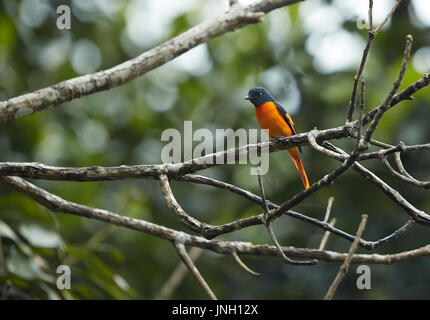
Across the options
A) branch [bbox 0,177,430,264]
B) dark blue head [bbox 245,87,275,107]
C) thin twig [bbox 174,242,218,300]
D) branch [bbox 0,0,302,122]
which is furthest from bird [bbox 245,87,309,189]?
thin twig [bbox 174,242,218,300]

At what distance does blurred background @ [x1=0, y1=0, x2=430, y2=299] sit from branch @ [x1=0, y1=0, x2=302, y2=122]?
1.31 meters

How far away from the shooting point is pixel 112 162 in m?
5.53

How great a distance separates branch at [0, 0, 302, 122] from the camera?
2.81m

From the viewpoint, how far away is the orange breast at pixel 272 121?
15.5 feet

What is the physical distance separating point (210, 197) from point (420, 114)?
2169 mm

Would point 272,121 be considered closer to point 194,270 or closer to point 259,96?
point 259,96

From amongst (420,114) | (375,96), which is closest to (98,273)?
(375,96)

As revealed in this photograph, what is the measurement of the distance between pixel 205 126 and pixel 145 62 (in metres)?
2.68

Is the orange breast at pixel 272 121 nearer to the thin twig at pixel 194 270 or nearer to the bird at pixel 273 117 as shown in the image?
the bird at pixel 273 117

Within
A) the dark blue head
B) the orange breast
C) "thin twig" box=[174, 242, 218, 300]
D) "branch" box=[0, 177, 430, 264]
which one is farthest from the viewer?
the dark blue head

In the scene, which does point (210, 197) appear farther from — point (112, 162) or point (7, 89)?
point (7, 89)

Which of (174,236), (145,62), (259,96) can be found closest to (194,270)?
(174,236)

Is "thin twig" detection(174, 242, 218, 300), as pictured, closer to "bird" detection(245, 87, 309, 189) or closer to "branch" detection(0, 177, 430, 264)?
"branch" detection(0, 177, 430, 264)
